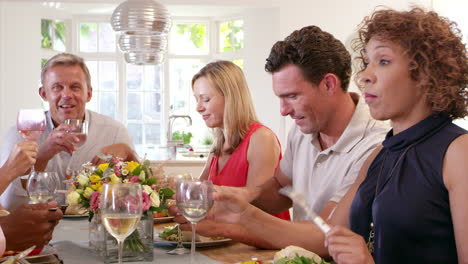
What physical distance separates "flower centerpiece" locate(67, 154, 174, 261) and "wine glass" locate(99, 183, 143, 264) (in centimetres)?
48

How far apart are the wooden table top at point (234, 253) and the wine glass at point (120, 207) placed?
52cm

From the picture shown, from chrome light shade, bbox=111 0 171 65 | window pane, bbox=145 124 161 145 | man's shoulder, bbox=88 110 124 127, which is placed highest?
chrome light shade, bbox=111 0 171 65

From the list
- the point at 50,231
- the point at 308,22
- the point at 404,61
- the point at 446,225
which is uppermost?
the point at 308,22

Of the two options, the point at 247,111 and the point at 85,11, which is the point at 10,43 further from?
the point at 247,111

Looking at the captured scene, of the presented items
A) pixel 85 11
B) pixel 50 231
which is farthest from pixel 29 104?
pixel 50 231

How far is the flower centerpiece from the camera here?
1.99 m

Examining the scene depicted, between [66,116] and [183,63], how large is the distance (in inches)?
233

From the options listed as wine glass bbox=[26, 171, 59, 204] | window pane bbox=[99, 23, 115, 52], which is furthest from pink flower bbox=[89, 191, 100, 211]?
window pane bbox=[99, 23, 115, 52]

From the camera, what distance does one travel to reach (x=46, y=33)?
8.17 m

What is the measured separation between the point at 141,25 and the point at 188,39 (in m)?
6.14

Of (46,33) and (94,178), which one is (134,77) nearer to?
(46,33)

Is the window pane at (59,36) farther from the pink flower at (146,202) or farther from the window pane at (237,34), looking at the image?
the pink flower at (146,202)

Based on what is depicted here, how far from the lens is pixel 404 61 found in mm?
1574

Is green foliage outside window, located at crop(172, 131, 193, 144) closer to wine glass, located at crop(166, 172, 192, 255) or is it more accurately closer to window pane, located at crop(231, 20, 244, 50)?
window pane, located at crop(231, 20, 244, 50)
